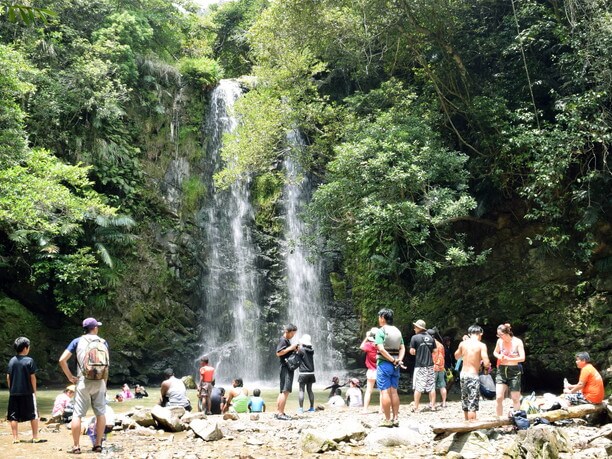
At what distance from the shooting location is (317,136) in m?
19.2

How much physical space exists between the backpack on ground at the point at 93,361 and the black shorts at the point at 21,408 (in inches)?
52.3

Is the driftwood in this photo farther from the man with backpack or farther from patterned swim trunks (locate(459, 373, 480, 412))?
the man with backpack

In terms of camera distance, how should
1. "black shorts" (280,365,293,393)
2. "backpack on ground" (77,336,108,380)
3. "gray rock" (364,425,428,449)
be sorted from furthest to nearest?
"black shorts" (280,365,293,393)
"gray rock" (364,425,428,449)
"backpack on ground" (77,336,108,380)

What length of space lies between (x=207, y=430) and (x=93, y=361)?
1.85 meters

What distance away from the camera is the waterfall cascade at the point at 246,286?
20.2m

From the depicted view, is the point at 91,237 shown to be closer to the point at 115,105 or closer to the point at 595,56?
the point at 115,105

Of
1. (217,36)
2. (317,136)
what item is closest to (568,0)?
(317,136)

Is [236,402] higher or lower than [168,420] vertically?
lower

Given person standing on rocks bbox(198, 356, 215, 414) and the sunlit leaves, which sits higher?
the sunlit leaves

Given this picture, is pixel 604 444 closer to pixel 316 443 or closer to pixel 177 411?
pixel 316 443

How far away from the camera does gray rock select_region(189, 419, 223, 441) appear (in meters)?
7.24

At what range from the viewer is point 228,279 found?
21719 millimetres

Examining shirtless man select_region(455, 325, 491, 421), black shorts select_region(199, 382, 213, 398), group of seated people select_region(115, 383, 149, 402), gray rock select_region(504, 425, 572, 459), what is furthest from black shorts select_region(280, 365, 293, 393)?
group of seated people select_region(115, 383, 149, 402)

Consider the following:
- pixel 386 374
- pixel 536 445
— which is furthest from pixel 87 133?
pixel 536 445
